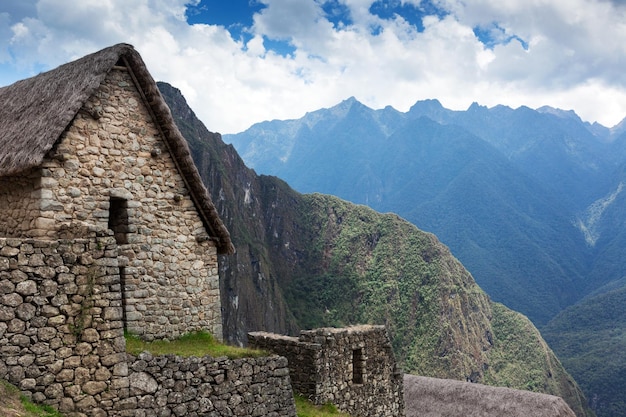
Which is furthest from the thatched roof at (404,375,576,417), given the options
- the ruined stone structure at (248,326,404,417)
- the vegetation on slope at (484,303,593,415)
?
the vegetation on slope at (484,303,593,415)

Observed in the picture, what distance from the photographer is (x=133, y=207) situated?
37.0 feet

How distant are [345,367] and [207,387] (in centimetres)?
508

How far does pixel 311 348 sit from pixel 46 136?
6566mm

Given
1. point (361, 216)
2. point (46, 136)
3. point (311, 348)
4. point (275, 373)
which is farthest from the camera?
point (361, 216)

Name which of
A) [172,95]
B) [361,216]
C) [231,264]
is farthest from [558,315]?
[172,95]

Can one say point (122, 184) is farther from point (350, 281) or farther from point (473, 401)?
point (350, 281)

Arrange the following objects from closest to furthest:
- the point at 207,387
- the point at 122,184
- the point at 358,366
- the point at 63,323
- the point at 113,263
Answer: the point at 63,323 < the point at 113,263 < the point at 207,387 < the point at 122,184 < the point at 358,366

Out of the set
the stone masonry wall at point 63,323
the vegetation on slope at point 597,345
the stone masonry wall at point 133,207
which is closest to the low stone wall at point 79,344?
the stone masonry wall at point 63,323

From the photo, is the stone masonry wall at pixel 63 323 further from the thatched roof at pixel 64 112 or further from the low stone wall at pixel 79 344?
the thatched roof at pixel 64 112

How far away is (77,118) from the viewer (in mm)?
10555

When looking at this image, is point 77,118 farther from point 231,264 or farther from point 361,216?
point 361,216

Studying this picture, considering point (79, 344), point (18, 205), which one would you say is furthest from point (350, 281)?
point (79, 344)

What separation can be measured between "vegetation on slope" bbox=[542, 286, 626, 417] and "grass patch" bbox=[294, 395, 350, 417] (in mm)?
121394

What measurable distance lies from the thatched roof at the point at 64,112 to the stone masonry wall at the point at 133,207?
0.62ft
